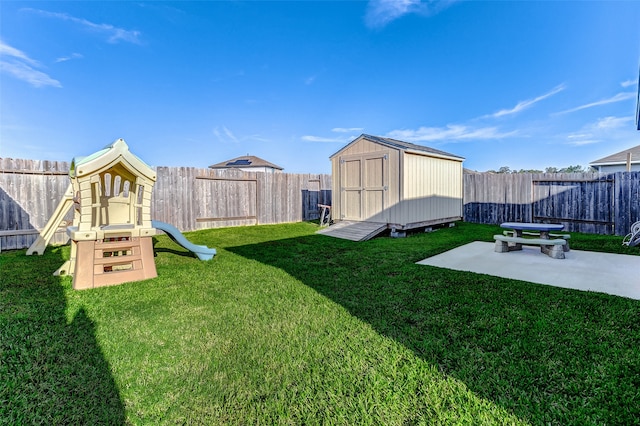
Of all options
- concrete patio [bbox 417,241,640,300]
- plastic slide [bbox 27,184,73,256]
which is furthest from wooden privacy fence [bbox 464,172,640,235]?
plastic slide [bbox 27,184,73,256]

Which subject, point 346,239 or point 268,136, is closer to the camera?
point 346,239

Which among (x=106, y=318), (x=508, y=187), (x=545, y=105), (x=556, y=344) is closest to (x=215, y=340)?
(x=106, y=318)

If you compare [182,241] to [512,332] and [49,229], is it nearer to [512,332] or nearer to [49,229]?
[49,229]

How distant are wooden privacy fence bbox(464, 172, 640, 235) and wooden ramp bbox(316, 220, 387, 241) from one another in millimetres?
5362

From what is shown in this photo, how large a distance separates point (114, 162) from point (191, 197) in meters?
4.97

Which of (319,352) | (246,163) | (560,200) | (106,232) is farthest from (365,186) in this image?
(246,163)

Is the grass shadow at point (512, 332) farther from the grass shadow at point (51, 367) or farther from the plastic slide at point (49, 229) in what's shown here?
the plastic slide at point (49, 229)

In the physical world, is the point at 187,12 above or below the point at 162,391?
above

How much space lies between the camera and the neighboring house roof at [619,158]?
14.6 metres

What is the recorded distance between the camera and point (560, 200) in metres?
9.21

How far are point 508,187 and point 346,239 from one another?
22.8 ft

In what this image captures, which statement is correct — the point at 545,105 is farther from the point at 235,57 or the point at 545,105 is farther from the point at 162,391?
the point at 162,391

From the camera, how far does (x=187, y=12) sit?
32.8 ft

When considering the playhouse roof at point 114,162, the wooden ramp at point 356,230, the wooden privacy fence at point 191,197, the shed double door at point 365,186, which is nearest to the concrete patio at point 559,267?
the wooden ramp at point 356,230
